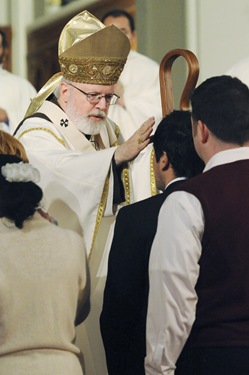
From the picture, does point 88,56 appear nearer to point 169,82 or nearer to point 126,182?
point 169,82

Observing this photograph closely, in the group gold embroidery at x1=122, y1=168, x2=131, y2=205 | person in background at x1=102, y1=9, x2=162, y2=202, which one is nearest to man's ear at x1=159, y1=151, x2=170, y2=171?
gold embroidery at x1=122, y1=168, x2=131, y2=205

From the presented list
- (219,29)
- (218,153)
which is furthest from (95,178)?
(219,29)

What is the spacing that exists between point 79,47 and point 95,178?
779 millimetres

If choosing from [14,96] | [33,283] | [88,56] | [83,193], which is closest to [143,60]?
[14,96]

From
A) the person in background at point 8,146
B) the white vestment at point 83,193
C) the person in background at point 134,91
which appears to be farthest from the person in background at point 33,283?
the person in background at point 134,91

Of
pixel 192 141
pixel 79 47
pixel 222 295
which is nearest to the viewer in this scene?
pixel 222 295

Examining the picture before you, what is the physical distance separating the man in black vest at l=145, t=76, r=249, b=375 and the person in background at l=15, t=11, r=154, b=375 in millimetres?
1107

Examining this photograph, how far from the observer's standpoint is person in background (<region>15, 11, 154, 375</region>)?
5.87 m

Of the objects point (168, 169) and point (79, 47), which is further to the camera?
point (79, 47)

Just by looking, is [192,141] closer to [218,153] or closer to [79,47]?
[218,153]

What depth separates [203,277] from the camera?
445cm

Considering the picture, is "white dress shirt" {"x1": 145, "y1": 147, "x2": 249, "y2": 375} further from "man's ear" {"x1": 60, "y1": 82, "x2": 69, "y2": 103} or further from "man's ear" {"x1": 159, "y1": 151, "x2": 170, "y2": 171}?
"man's ear" {"x1": 60, "y1": 82, "x2": 69, "y2": 103}

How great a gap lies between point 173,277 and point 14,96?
237 inches

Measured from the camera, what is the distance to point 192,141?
496 centimetres
